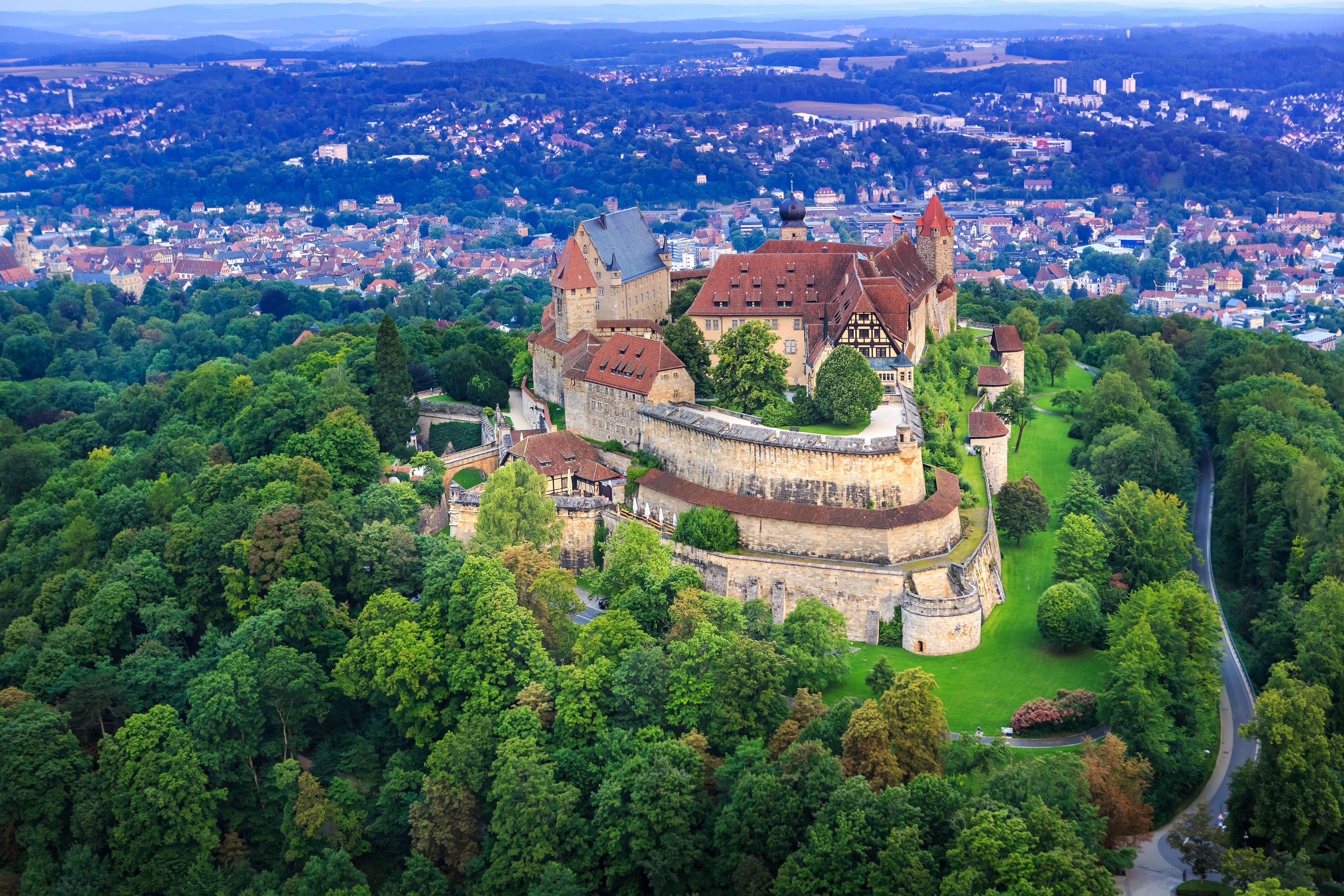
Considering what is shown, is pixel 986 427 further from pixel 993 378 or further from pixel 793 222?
pixel 793 222

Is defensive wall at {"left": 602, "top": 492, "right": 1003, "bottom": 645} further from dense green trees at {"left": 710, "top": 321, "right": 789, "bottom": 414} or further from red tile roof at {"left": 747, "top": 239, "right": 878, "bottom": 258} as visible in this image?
red tile roof at {"left": 747, "top": 239, "right": 878, "bottom": 258}

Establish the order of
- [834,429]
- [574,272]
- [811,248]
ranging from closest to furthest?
[834,429] → [574,272] → [811,248]

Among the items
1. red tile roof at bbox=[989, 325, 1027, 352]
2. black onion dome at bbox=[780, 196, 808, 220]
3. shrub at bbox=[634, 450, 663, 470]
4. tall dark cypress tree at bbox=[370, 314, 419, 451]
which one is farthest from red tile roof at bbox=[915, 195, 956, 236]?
tall dark cypress tree at bbox=[370, 314, 419, 451]

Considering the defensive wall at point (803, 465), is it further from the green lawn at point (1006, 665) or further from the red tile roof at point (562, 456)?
the green lawn at point (1006, 665)

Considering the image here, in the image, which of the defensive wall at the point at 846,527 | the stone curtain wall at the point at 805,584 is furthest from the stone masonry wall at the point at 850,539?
the stone curtain wall at the point at 805,584

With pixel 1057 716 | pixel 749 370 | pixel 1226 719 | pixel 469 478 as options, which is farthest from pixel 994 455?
pixel 469 478

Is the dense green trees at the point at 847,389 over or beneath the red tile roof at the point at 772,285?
beneath

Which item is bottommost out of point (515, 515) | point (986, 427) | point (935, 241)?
point (515, 515)

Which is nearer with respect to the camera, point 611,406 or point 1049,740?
point 1049,740
